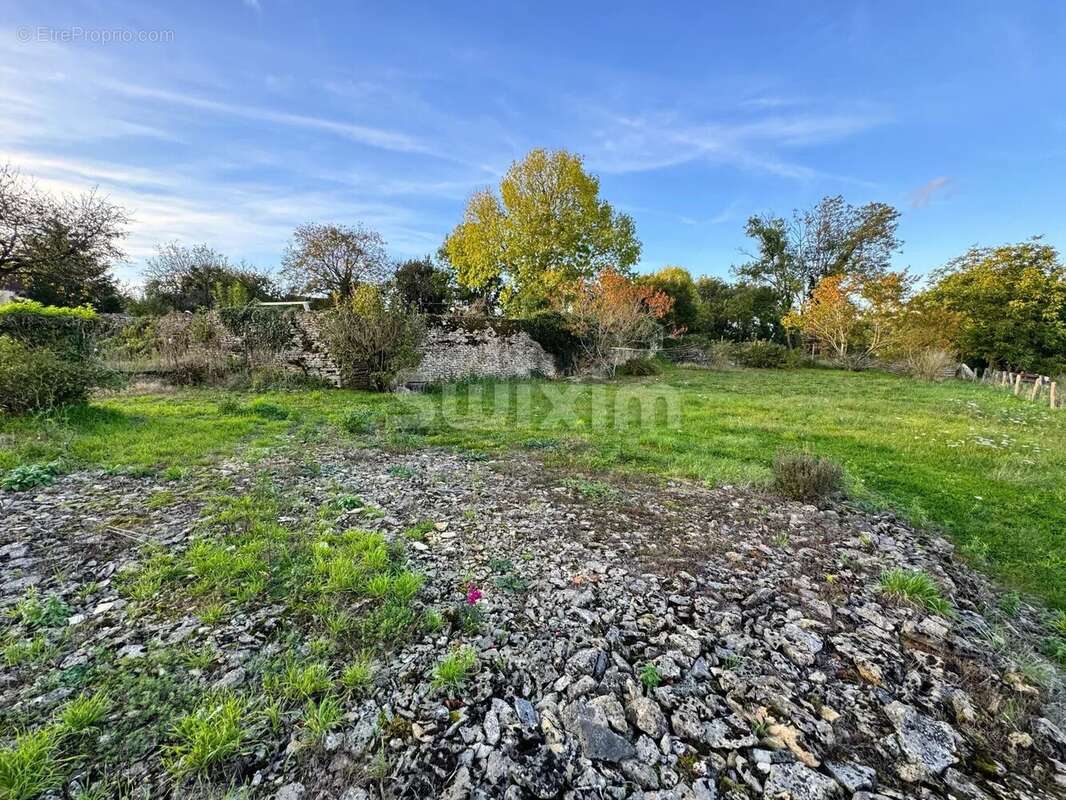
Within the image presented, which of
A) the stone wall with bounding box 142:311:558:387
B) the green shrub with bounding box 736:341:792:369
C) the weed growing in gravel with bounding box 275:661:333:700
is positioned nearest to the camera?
the weed growing in gravel with bounding box 275:661:333:700

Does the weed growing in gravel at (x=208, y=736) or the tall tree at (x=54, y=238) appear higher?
the tall tree at (x=54, y=238)

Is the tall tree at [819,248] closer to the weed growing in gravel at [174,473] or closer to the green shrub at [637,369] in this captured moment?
the green shrub at [637,369]

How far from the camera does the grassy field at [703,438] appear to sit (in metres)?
5.03

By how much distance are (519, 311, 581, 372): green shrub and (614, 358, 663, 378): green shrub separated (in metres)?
2.43

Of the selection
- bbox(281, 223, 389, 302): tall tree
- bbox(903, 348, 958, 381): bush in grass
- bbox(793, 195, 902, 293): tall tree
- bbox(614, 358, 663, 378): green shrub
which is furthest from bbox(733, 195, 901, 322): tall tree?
bbox(281, 223, 389, 302): tall tree

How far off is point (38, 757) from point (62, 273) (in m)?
24.1

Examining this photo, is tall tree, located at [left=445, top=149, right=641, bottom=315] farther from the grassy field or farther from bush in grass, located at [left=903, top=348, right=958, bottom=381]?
bush in grass, located at [left=903, top=348, right=958, bottom=381]

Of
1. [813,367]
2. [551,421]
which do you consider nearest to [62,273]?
[551,421]

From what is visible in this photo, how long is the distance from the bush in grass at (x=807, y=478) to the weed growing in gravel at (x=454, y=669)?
4.63 m

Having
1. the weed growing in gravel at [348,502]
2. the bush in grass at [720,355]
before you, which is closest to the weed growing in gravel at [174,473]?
the weed growing in gravel at [348,502]

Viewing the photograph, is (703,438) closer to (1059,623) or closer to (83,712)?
(1059,623)

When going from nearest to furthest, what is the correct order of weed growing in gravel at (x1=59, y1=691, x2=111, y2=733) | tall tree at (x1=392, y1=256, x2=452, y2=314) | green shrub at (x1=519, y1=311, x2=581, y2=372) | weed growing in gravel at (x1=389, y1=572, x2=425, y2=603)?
weed growing in gravel at (x1=59, y1=691, x2=111, y2=733), weed growing in gravel at (x1=389, y1=572, x2=425, y2=603), green shrub at (x1=519, y1=311, x2=581, y2=372), tall tree at (x1=392, y1=256, x2=452, y2=314)

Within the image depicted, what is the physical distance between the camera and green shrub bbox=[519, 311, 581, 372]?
20.2m

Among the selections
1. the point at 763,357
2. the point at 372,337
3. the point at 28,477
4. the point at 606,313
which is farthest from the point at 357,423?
the point at 763,357
